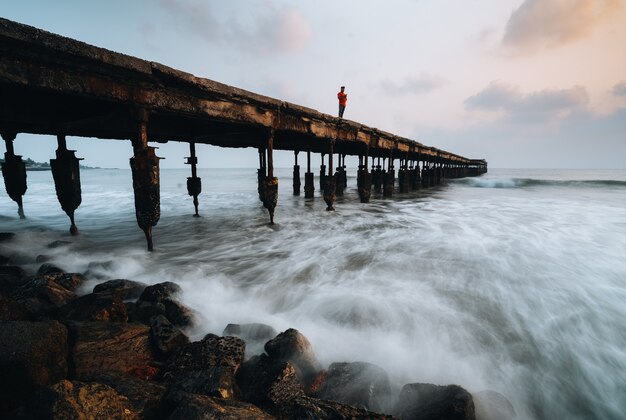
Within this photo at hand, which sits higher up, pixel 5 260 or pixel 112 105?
pixel 112 105

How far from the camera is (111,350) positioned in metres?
2.04

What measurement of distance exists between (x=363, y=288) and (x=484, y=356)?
1.63 metres

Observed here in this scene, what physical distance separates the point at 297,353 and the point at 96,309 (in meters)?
1.78

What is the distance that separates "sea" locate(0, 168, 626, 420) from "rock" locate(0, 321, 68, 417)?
3.94 ft

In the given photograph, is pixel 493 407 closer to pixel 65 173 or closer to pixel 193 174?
pixel 65 173

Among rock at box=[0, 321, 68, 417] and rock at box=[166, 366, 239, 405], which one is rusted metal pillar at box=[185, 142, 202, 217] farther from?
rock at box=[166, 366, 239, 405]

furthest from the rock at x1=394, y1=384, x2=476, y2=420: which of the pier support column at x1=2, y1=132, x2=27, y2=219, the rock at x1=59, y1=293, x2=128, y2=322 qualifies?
the pier support column at x1=2, y1=132, x2=27, y2=219

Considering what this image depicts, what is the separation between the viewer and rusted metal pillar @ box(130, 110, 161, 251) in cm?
432

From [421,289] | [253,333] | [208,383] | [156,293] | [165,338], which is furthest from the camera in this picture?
[421,289]

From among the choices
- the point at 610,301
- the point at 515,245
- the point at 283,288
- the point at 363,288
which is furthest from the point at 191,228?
the point at 610,301

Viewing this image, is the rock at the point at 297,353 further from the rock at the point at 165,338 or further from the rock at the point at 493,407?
the rock at the point at 493,407

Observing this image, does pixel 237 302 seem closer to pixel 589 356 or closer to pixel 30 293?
pixel 30 293

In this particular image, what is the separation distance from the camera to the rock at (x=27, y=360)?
1.45 m

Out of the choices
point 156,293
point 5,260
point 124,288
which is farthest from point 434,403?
point 5,260
